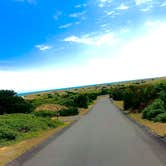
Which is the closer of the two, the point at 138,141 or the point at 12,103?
the point at 138,141

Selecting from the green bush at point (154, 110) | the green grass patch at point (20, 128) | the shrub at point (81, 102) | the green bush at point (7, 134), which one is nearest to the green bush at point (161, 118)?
the green bush at point (154, 110)

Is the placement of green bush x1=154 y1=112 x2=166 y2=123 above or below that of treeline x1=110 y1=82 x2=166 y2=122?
below

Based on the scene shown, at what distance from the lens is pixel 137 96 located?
4291 cm

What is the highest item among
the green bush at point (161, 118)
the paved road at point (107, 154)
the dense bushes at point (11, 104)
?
the dense bushes at point (11, 104)

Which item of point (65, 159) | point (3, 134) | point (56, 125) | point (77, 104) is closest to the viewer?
point (65, 159)

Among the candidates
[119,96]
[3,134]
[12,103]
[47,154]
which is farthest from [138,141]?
[119,96]

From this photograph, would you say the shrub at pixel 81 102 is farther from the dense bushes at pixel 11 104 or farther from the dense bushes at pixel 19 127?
the dense bushes at pixel 19 127

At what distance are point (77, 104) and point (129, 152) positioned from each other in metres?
52.2

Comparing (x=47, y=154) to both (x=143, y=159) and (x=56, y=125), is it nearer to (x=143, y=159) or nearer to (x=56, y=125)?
(x=143, y=159)

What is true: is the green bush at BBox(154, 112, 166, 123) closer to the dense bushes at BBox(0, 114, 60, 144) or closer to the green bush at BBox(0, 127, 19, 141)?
the dense bushes at BBox(0, 114, 60, 144)

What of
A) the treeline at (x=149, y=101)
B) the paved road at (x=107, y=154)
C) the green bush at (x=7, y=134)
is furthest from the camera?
the treeline at (x=149, y=101)

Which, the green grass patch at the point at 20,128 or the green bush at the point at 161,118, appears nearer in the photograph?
the green grass patch at the point at 20,128

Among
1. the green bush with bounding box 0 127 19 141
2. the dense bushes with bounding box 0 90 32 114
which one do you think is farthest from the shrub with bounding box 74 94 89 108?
the green bush with bounding box 0 127 19 141

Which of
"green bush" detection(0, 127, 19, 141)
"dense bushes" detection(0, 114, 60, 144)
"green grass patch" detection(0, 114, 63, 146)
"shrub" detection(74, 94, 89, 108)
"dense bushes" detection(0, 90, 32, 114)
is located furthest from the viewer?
"shrub" detection(74, 94, 89, 108)
